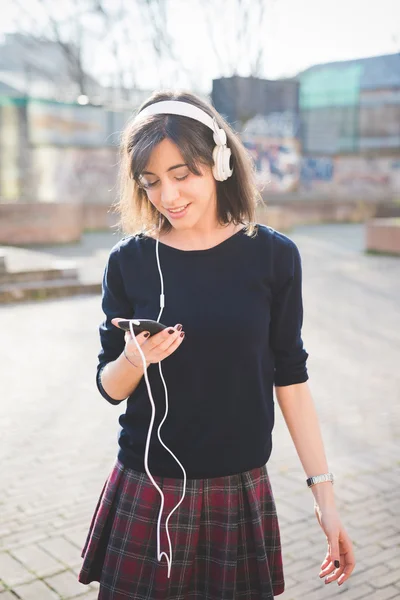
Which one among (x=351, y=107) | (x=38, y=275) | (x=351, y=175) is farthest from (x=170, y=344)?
(x=351, y=107)

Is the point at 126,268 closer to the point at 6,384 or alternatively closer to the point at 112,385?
the point at 112,385

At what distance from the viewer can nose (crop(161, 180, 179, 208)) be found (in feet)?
6.75

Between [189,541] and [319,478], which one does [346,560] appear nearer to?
[319,478]

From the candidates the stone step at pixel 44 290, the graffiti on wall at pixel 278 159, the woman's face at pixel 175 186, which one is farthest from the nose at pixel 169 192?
the graffiti on wall at pixel 278 159

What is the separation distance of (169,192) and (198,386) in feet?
1.69

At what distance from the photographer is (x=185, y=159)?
2.06 meters

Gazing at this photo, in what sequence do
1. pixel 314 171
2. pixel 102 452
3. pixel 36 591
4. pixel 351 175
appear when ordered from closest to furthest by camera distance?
pixel 36 591 < pixel 102 452 < pixel 314 171 < pixel 351 175

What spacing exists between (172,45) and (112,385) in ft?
100

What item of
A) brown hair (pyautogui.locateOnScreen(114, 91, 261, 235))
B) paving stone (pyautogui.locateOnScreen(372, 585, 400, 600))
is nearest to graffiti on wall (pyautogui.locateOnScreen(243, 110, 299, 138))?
paving stone (pyautogui.locateOnScreen(372, 585, 400, 600))

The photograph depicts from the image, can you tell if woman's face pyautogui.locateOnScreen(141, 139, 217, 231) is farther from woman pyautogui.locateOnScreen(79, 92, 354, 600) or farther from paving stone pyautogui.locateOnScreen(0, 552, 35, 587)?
paving stone pyautogui.locateOnScreen(0, 552, 35, 587)

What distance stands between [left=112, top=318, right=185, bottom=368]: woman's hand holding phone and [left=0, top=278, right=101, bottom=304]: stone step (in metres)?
10.1

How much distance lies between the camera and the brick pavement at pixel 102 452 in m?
3.78

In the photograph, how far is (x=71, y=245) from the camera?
63.6ft

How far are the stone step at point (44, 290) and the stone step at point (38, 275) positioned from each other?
0.22 feet
